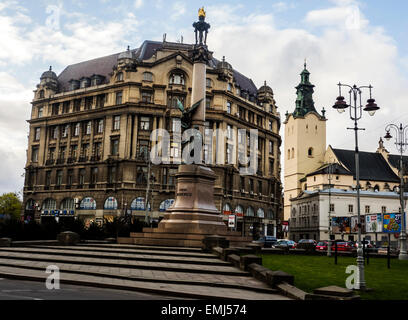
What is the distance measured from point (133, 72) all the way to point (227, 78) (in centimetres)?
1378

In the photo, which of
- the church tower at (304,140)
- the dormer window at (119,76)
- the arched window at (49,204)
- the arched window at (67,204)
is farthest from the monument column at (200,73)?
the church tower at (304,140)

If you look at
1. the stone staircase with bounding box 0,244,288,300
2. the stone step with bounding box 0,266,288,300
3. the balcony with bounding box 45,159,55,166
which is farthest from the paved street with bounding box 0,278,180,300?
the balcony with bounding box 45,159,55,166

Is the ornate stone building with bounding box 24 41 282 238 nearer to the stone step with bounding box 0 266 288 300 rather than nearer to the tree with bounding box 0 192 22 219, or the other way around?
the tree with bounding box 0 192 22 219

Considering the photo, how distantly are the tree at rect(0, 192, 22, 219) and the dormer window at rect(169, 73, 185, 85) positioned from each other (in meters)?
47.4

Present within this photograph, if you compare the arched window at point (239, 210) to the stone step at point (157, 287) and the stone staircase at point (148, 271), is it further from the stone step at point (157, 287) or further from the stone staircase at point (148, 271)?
the stone step at point (157, 287)

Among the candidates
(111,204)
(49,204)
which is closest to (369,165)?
(111,204)

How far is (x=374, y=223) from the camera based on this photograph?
45250 millimetres

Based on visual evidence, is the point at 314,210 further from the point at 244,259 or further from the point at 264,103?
the point at 244,259


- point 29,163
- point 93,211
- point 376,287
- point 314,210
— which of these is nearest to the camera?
point 376,287

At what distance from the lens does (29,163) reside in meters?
67.3

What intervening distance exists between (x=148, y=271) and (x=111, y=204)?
143 feet

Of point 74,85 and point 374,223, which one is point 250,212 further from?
point 74,85

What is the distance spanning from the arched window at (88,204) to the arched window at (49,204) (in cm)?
511
